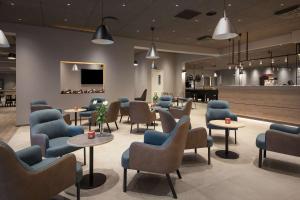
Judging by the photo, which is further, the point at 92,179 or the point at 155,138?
the point at 155,138

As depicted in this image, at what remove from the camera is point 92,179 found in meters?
2.94

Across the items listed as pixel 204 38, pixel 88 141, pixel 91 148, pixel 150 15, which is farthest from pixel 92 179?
pixel 204 38

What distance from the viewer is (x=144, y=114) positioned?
5719mm

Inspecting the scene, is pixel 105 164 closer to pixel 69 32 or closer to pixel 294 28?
pixel 69 32

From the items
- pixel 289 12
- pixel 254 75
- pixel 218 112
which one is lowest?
pixel 218 112

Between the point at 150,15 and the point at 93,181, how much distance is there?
5.08m

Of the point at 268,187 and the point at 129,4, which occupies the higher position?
the point at 129,4

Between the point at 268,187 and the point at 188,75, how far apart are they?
1731cm

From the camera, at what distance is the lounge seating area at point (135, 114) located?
2607mm

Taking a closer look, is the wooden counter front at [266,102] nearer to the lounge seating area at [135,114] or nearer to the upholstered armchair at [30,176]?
the lounge seating area at [135,114]

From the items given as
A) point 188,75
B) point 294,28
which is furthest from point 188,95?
point 294,28

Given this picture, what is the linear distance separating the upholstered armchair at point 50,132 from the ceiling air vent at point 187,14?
14.8 feet

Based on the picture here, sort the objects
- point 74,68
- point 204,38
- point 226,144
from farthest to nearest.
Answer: point 204,38
point 74,68
point 226,144

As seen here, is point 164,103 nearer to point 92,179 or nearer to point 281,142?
point 281,142
